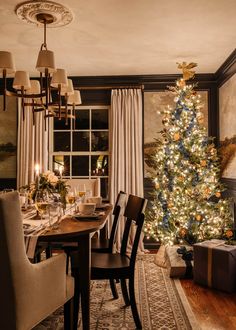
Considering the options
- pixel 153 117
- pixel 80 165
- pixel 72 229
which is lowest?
pixel 72 229

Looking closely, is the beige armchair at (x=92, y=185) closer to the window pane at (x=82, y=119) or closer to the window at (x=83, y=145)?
the window at (x=83, y=145)

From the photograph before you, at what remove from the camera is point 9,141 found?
587 centimetres

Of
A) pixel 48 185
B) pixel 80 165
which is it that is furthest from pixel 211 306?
pixel 80 165

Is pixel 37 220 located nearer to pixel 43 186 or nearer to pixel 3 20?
pixel 43 186

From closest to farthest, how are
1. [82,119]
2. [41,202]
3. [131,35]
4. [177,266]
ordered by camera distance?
1. [41,202]
2. [131,35]
3. [177,266]
4. [82,119]

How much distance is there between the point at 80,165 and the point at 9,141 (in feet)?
3.97

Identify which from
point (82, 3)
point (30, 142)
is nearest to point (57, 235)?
point (82, 3)

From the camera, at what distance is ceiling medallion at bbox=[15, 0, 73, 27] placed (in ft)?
10.2

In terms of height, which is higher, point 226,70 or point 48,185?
point 226,70

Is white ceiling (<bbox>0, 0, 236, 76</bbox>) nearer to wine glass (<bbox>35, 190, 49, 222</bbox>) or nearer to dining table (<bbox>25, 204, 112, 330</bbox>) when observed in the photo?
wine glass (<bbox>35, 190, 49, 222</bbox>)

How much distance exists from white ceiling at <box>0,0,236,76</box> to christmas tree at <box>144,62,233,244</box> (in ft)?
1.60

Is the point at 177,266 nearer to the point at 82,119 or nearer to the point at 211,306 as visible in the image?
the point at 211,306

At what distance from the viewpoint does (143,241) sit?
5.64m

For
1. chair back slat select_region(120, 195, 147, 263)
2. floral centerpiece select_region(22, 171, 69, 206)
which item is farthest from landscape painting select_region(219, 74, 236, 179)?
floral centerpiece select_region(22, 171, 69, 206)
